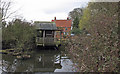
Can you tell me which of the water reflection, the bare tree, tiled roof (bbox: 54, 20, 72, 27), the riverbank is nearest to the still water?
the water reflection

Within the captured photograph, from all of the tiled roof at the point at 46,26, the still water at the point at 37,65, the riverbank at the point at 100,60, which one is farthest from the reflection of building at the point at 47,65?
the tiled roof at the point at 46,26

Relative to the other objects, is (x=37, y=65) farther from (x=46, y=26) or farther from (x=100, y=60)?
(x=46, y=26)

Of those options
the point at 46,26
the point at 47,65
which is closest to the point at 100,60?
the point at 47,65

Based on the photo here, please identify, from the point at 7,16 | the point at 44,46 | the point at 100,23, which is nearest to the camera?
the point at 100,23

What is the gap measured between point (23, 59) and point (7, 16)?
6116 millimetres

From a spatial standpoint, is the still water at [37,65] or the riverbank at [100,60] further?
the still water at [37,65]

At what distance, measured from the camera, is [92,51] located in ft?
14.1

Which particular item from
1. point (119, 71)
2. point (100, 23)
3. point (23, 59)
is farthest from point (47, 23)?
point (119, 71)

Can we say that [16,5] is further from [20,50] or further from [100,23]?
[100,23]

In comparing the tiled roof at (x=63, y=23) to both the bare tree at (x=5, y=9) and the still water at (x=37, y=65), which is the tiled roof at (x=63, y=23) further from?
the still water at (x=37, y=65)

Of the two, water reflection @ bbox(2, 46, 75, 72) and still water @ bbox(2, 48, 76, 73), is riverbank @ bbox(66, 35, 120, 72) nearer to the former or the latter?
still water @ bbox(2, 48, 76, 73)

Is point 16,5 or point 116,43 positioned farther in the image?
point 16,5

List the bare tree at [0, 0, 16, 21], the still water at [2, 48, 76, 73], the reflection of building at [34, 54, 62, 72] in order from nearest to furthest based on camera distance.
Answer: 1. the still water at [2, 48, 76, 73]
2. the reflection of building at [34, 54, 62, 72]
3. the bare tree at [0, 0, 16, 21]

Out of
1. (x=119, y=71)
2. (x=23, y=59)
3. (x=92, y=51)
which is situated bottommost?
(x=23, y=59)
